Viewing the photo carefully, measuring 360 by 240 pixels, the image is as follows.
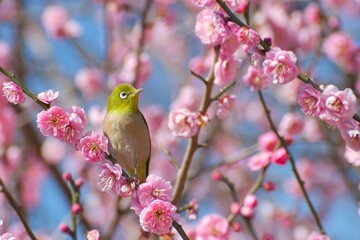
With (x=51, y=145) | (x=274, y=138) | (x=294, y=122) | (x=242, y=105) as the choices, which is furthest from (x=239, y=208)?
(x=242, y=105)

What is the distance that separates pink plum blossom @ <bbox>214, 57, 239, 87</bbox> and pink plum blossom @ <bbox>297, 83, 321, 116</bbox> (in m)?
0.43

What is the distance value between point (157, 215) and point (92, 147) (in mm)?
284

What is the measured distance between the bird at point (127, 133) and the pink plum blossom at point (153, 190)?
51 centimetres

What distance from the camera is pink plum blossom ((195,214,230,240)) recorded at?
2725 mm

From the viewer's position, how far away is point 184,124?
102 inches

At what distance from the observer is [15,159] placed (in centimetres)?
472

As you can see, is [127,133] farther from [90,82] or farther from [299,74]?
[90,82]

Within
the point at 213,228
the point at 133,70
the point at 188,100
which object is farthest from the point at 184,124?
the point at 188,100

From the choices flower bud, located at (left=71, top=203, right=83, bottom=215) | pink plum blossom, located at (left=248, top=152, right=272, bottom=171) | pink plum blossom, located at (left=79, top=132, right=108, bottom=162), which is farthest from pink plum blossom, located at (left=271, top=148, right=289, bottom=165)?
pink plum blossom, located at (left=79, top=132, right=108, bottom=162)

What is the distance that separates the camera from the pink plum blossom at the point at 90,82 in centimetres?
518

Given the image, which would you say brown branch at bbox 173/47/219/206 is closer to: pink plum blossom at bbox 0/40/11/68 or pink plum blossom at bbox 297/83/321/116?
pink plum blossom at bbox 297/83/321/116

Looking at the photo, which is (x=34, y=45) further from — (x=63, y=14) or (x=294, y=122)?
(x=294, y=122)

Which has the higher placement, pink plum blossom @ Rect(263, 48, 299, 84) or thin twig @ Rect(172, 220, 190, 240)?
pink plum blossom @ Rect(263, 48, 299, 84)

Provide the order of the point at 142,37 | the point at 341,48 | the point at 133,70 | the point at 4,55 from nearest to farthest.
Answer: the point at 142,37 < the point at 133,70 < the point at 341,48 < the point at 4,55
